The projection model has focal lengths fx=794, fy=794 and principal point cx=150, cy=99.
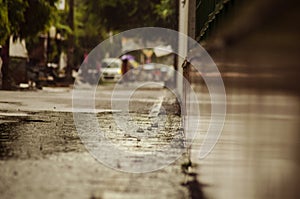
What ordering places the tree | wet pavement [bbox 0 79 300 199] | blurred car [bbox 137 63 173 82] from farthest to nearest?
blurred car [bbox 137 63 173 82] < the tree < wet pavement [bbox 0 79 300 199]

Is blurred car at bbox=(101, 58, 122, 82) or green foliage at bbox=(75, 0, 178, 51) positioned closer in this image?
green foliage at bbox=(75, 0, 178, 51)

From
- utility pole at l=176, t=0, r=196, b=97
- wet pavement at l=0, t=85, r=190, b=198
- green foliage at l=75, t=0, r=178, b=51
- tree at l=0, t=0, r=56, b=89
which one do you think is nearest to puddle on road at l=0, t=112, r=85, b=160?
wet pavement at l=0, t=85, r=190, b=198

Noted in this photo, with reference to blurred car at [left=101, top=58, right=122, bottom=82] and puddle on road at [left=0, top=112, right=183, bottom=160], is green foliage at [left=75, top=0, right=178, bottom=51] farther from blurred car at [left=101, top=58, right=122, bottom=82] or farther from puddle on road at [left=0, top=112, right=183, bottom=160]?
puddle on road at [left=0, top=112, right=183, bottom=160]

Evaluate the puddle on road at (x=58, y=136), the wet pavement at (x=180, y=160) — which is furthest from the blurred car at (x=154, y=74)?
the wet pavement at (x=180, y=160)

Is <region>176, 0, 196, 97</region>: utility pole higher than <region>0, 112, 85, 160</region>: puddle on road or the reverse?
higher

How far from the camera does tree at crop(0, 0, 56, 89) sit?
3038 cm

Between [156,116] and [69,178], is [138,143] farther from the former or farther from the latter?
[156,116]

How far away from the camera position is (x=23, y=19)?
103 feet

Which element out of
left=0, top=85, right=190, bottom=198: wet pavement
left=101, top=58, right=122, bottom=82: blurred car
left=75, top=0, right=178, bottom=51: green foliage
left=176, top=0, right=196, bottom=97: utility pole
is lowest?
left=0, top=85, right=190, bottom=198: wet pavement

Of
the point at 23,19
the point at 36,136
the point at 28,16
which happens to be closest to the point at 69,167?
the point at 36,136

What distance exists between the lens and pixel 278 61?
11.4ft

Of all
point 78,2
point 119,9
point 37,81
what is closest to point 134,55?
point 78,2

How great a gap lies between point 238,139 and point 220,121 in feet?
4.34

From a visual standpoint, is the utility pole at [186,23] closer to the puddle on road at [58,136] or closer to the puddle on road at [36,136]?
the puddle on road at [58,136]
